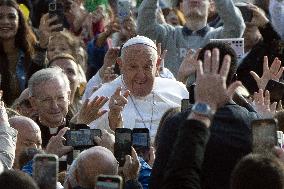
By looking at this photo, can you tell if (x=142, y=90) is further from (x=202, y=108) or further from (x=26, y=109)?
(x=202, y=108)

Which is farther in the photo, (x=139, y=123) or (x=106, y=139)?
(x=139, y=123)

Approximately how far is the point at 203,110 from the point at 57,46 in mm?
6891

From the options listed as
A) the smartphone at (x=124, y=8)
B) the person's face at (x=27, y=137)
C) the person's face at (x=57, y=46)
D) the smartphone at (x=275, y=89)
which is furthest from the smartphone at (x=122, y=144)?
the smartphone at (x=124, y=8)

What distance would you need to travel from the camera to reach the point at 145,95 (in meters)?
9.47

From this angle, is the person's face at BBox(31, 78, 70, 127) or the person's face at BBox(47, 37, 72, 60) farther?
the person's face at BBox(47, 37, 72, 60)

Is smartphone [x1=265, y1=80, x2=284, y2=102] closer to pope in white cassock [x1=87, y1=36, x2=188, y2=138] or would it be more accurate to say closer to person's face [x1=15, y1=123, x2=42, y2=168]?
pope in white cassock [x1=87, y1=36, x2=188, y2=138]

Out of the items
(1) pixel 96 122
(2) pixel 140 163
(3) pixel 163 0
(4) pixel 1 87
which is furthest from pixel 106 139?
(3) pixel 163 0

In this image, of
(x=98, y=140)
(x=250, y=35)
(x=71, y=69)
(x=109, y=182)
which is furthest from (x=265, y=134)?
(x=250, y=35)

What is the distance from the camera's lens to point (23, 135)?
8.16 meters

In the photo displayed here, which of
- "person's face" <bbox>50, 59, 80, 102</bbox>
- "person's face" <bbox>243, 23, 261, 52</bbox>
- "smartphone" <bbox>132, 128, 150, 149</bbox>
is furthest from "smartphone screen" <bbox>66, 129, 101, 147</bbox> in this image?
"person's face" <bbox>243, 23, 261, 52</bbox>

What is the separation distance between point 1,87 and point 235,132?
5.23 meters

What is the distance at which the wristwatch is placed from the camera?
18.4 ft

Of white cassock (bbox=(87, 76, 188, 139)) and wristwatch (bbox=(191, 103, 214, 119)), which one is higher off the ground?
wristwatch (bbox=(191, 103, 214, 119))

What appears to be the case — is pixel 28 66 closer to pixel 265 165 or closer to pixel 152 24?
pixel 152 24
